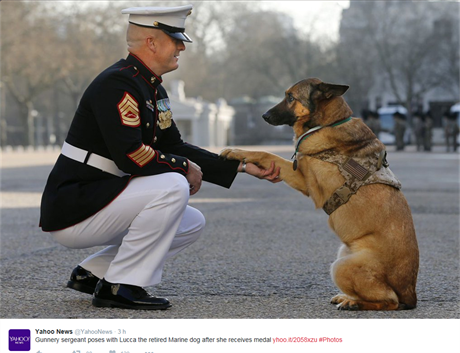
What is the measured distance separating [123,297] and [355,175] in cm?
149

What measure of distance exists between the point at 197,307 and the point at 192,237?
0.54 m

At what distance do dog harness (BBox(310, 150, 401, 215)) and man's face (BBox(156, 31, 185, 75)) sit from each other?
42.8 inches

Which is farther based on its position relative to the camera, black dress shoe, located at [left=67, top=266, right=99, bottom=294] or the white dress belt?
black dress shoe, located at [left=67, top=266, right=99, bottom=294]

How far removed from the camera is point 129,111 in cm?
452

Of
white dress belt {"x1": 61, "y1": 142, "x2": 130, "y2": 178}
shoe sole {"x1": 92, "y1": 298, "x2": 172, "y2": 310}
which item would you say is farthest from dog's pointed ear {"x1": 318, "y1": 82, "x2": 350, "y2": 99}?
shoe sole {"x1": 92, "y1": 298, "x2": 172, "y2": 310}

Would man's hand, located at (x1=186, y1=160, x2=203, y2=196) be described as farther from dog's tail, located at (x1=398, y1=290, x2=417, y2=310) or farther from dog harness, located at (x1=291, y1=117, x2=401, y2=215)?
dog's tail, located at (x1=398, y1=290, x2=417, y2=310)

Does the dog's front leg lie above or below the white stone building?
above

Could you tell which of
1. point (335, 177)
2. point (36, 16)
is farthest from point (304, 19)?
point (335, 177)

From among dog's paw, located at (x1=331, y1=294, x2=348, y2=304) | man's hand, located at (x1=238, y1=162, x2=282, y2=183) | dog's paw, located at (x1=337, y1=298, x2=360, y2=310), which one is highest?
man's hand, located at (x1=238, y1=162, x2=282, y2=183)

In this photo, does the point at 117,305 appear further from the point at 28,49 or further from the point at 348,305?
the point at 28,49

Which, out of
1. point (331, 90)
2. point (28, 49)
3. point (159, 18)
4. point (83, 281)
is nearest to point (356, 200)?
point (331, 90)

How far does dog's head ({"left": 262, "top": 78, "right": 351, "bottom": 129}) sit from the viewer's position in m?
5.21

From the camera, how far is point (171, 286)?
18.4 feet
